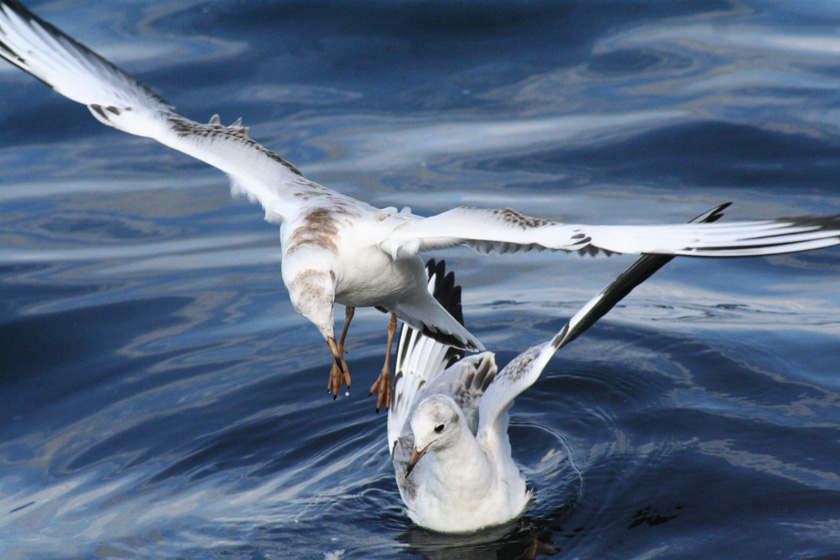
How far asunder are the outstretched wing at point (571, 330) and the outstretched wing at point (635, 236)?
305 mm

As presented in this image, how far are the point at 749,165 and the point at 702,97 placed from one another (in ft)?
7.19

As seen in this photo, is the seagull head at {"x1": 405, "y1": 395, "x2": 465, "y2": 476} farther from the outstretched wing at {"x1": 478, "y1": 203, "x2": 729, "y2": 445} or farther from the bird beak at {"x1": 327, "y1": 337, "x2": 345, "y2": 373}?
the bird beak at {"x1": 327, "y1": 337, "x2": 345, "y2": 373}

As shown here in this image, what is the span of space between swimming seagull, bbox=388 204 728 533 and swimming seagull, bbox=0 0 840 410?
44 cm

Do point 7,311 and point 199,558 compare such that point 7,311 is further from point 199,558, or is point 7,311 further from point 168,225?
point 199,558

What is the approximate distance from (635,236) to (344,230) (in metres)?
1.78

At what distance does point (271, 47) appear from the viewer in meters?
15.6

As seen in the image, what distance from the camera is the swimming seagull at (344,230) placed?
4699 mm

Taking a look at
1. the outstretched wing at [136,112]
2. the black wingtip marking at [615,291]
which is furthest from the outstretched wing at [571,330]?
the outstretched wing at [136,112]

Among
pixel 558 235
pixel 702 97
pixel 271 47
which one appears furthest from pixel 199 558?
pixel 271 47

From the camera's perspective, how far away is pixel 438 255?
33.6 feet

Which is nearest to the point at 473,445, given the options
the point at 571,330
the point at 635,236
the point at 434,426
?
the point at 434,426

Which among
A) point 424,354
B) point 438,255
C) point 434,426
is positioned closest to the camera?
point 434,426

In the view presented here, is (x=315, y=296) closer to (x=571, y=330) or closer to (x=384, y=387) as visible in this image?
(x=571, y=330)

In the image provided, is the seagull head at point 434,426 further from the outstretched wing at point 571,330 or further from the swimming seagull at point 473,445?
the outstretched wing at point 571,330
